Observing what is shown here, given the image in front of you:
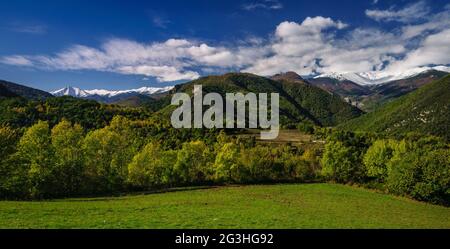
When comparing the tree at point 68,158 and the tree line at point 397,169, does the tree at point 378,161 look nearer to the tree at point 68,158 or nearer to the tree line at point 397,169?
the tree line at point 397,169

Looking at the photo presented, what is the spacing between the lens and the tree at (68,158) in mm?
66125

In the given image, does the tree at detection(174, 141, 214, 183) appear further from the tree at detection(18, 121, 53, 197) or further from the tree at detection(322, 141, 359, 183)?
the tree at detection(18, 121, 53, 197)

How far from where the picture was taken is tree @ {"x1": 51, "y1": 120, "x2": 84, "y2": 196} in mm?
66125

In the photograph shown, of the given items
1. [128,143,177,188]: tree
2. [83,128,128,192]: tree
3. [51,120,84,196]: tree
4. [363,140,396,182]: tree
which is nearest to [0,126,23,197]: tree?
[51,120,84,196]: tree

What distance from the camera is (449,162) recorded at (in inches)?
3201

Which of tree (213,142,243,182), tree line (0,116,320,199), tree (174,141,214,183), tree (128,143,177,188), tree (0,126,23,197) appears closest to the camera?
tree (0,126,23,197)

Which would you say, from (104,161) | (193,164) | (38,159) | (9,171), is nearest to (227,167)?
(193,164)

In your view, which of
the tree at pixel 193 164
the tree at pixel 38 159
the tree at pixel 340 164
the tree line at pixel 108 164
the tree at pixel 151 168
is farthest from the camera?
the tree at pixel 340 164

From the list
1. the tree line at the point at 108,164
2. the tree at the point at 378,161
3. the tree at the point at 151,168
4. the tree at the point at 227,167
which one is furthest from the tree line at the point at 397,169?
the tree at the point at 151,168

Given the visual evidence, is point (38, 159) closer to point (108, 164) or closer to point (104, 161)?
point (104, 161)

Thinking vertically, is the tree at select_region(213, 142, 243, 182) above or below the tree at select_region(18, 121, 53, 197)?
below

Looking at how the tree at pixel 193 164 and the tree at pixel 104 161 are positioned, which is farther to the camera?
the tree at pixel 193 164

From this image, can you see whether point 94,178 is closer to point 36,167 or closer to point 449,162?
point 36,167
